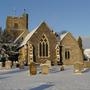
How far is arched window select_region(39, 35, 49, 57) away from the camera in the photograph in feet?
188

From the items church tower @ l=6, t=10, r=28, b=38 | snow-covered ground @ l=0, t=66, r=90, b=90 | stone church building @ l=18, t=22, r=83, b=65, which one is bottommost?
snow-covered ground @ l=0, t=66, r=90, b=90

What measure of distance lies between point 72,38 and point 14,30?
2281 cm

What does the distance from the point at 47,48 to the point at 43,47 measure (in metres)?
0.78

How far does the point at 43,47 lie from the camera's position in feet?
190

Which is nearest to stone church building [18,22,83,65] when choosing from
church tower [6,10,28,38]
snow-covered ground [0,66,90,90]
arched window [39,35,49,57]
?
arched window [39,35,49,57]

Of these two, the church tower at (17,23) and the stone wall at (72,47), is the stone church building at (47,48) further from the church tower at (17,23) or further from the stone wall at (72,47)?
the church tower at (17,23)

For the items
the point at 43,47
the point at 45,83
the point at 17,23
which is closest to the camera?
the point at 45,83

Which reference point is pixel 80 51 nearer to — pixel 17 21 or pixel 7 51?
pixel 7 51

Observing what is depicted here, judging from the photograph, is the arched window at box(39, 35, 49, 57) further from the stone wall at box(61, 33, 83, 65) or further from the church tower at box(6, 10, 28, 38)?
the church tower at box(6, 10, 28, 38)

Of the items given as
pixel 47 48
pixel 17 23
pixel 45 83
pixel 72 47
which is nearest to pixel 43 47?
pixel 47 48

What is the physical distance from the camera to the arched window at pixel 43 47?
57406 mm

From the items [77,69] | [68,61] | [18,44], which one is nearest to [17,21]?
[18,44]

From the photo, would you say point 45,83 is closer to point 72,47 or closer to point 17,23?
point 72,47

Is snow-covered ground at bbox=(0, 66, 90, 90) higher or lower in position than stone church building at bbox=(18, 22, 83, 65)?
lower
